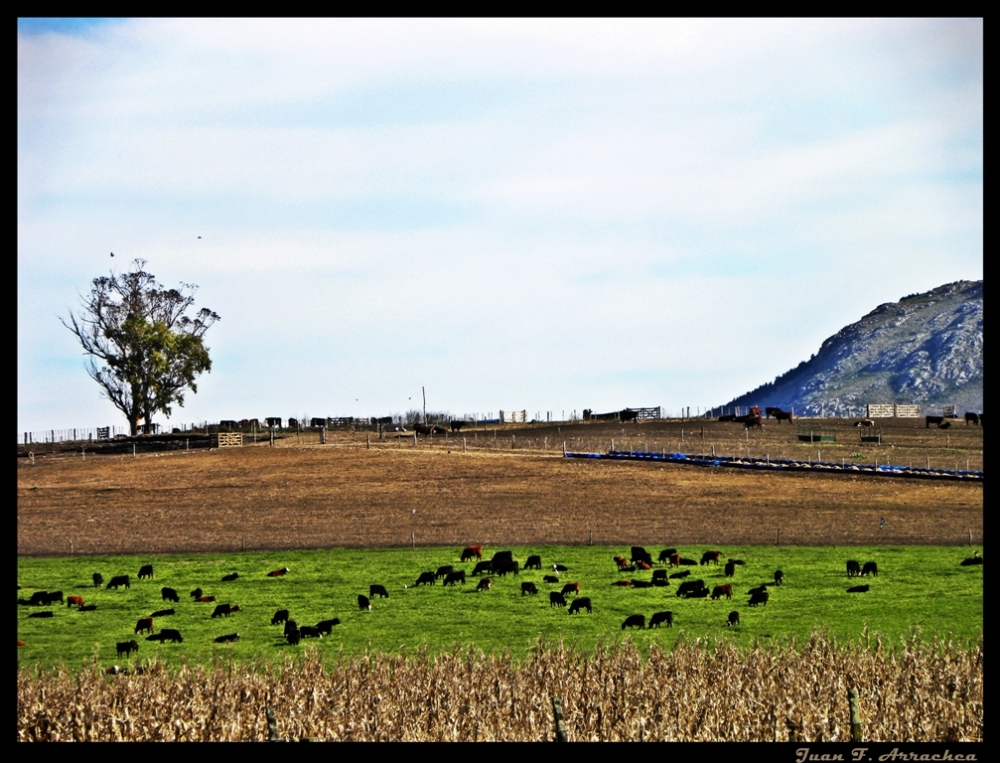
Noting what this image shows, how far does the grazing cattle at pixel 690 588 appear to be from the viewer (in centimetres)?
4897

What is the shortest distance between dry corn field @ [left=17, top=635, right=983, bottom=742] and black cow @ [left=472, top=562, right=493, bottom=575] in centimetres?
2268

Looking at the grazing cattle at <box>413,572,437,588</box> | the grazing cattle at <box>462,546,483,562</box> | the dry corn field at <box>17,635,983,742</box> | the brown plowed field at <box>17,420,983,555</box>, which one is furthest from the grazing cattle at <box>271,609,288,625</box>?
the brown plowed field at <box>17,420,983,555</box>

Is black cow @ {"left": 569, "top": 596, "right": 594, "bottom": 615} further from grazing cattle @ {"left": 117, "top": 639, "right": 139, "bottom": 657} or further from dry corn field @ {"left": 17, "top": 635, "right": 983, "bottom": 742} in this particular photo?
grazing cattle @ {"left": 117, "top": 639, "right": 139, "bottom": 657}

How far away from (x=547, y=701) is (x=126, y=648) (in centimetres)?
2187

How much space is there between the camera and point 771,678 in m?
27.1

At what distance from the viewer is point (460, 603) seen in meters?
48.3

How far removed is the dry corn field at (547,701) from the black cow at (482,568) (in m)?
22.7

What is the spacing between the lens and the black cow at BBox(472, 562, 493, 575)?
181ft

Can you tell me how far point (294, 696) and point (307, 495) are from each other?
196 ft

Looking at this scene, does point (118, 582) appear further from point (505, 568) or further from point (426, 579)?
point (505, 568)

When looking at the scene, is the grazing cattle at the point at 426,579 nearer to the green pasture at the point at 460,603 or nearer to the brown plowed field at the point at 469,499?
the green pasture at the point at 460,603
